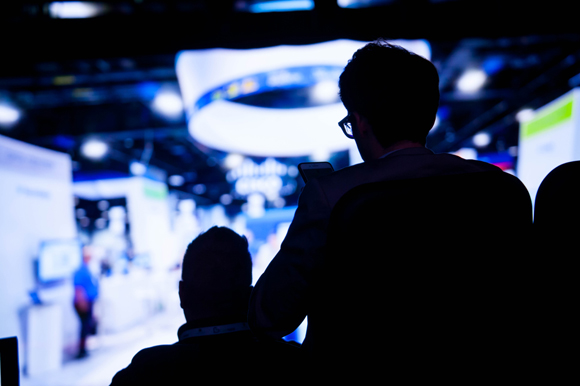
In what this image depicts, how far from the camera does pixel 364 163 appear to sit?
2.59 ft

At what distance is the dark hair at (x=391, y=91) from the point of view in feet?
2.67

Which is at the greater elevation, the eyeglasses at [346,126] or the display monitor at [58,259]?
the eyeglasses at [346,126]

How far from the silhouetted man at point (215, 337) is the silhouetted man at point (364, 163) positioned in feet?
0.73

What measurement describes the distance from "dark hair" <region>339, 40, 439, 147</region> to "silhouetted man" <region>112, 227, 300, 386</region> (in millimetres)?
621

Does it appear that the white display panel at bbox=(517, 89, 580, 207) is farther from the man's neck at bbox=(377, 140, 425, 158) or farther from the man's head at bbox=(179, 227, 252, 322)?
the man's head at bbox=(179, 227, 252, 322)

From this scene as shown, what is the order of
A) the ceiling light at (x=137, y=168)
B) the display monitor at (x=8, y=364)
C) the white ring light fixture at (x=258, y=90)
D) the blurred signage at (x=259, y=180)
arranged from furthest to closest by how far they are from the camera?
the ceiling light at (x=137, y=168) → the blurred signage at (x=259, y=180) → the white ring light fixture at (x=258, y=90) → the display monitor at (x=8, y=364)

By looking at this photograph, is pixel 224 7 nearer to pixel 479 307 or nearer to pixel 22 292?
pixel 479 307

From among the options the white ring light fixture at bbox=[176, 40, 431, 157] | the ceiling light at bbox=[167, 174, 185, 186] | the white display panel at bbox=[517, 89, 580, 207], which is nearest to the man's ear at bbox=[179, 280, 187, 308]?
the white ring light fixture at bbox=[176, 40, 431, 157]

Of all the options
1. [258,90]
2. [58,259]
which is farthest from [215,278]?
[58,259]

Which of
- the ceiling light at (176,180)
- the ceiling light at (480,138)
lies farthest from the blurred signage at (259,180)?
the ceiling light at (176,180)

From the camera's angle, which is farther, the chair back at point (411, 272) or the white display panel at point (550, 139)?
the white display panel at point (550, 139)

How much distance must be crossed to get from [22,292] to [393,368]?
5724mm

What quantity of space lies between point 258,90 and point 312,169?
232cm

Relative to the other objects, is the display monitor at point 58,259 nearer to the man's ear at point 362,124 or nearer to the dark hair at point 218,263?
→ the dark hair at point 218,263
